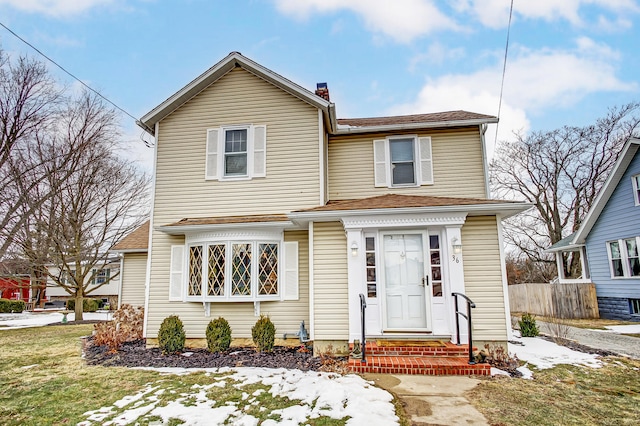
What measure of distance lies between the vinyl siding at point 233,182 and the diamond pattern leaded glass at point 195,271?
14.8 inches

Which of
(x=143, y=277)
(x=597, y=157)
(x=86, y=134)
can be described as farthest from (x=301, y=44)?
(x=597, y=157)

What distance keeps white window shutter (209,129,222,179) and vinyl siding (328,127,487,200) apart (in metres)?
2.99

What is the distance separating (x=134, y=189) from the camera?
1870 cm

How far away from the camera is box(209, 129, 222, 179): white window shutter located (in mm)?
9172

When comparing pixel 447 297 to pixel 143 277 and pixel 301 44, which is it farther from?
pixel 301 44

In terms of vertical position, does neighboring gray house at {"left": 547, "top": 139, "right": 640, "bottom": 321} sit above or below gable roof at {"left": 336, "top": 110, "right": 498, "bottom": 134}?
below

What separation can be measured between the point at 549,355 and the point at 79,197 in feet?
60.1

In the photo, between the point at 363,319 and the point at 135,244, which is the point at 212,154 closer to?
the point at 363,319

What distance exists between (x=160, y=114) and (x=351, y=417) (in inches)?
338

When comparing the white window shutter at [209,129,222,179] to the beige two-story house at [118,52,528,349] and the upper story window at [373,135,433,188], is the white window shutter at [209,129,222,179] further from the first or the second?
the upper story window at [373,135,433,188]

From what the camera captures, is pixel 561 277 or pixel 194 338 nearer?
pixel 194 338

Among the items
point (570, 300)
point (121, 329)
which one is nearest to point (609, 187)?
point (570, 300)

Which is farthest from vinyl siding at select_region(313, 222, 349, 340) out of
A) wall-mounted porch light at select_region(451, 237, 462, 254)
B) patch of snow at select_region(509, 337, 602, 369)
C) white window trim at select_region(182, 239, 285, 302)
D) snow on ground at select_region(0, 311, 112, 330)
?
snow on ground at select_region(0, 311, 112, 330)

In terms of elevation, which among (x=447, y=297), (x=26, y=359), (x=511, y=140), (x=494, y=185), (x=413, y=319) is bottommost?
(x=26, y=359)
